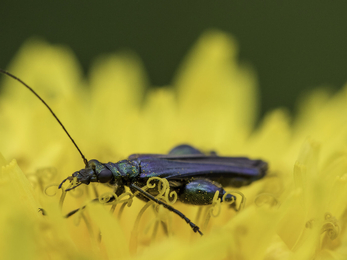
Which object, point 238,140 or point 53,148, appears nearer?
point 53,148

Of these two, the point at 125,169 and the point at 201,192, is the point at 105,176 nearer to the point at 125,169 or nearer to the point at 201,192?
the point at 125,169

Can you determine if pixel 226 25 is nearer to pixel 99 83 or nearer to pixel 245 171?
pixel 99 83

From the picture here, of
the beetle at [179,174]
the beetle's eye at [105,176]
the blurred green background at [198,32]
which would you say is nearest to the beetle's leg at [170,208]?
the beetle at [179,174]

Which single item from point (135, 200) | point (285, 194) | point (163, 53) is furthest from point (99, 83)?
point (285, 194)

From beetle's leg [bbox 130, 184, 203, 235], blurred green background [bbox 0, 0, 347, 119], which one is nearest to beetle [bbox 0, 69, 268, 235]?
beetle's leg [bbox 130, 184, 203, 235]

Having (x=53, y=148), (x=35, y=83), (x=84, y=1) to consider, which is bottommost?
(x=53, y=148)

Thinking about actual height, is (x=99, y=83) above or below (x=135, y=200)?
above

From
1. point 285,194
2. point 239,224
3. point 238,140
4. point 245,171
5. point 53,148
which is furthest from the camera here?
point 238,140
